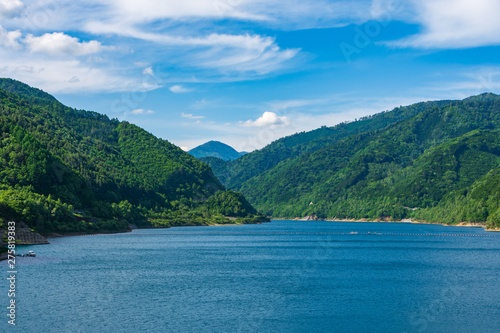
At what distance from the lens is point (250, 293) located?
269 ft

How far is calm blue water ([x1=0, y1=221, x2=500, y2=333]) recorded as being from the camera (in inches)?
2421

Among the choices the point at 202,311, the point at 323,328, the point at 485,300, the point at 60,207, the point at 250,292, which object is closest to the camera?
the point at 323,328

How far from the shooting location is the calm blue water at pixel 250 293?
202 ft

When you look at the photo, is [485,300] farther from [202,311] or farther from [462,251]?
[462,251]

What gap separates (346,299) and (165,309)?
27.6m

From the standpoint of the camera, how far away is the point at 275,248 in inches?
6673

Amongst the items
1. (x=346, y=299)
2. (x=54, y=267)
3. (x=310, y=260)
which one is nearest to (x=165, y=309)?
(x=346, y=299)

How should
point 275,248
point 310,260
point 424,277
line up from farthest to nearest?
point 275,248 < point 310,260 < point 424,277

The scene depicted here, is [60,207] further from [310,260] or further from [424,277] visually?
[424,277]

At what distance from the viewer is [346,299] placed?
78.1 m

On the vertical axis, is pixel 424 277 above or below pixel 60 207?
below

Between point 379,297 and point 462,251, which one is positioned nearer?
point 379,297

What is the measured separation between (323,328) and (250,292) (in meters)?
23.9

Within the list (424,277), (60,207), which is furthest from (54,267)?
(60,207)
